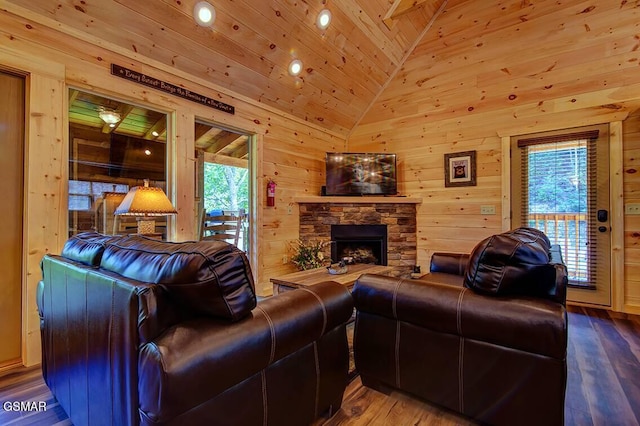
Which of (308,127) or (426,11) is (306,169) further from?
(426,11)

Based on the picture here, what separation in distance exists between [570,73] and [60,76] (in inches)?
201

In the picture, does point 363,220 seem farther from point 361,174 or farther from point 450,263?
point 450,263

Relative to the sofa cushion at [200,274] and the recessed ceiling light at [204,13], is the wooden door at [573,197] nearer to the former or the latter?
the recessed ceiling light at [204,13]

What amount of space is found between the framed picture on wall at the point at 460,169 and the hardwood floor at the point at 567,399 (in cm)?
237

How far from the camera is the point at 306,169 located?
4.66 m

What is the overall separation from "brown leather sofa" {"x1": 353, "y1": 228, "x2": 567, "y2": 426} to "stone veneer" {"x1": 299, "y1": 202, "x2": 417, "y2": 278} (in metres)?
2.85

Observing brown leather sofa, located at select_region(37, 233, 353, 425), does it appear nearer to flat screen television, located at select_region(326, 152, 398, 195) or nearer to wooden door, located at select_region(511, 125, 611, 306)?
flat screen television, located at select_region(326, 152, 398, 195)

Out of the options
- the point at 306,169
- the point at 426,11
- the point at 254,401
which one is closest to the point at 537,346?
the point at 254,401

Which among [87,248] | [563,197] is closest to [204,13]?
[87,248]

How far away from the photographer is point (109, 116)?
2.66 metres

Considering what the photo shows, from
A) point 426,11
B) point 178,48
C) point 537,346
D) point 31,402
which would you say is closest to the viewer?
point 537,346

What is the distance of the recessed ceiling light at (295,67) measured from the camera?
142 inches

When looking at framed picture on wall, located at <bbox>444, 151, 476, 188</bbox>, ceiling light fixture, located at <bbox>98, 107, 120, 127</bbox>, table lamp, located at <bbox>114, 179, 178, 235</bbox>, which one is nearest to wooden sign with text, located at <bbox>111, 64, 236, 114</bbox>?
ceiling light fixture, located at <bbox>98, 107, 120, 127</bbox>

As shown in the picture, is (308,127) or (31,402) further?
(308,127)
